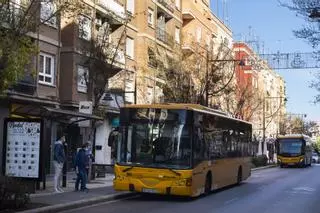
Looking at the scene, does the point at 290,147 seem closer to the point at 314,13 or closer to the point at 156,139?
the point at 314,13

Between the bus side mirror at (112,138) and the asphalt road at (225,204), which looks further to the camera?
the bus side mirror at (112,138)

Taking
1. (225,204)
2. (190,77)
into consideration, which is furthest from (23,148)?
(190,77)

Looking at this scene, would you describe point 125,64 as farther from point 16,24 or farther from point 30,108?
point 16,24

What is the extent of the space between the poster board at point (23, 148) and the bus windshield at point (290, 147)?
142ft

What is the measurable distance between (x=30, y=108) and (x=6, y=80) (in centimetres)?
840

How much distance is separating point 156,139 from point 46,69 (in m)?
14.7

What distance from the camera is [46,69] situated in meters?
32.3

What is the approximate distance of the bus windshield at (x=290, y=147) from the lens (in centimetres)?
5766

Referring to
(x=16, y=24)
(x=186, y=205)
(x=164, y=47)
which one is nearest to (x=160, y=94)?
(x=164, y=47)

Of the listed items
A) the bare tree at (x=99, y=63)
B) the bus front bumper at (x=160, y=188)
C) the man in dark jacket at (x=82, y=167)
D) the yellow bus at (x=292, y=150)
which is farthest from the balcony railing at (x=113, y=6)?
the yellow bus at (x=292, y=150)

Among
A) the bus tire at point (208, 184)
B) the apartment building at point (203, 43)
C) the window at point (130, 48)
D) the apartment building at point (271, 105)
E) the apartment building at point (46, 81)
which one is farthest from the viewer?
the apartment building at point (271, 105)

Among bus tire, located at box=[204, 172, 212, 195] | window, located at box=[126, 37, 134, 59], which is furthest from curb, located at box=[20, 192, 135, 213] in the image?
window, located at box=[126, 37, 134, 59]

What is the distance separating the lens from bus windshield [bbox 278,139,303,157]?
189ft

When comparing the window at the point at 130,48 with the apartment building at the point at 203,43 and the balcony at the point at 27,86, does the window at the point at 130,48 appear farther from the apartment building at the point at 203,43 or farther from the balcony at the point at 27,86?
the balcony at the point at 27,86
